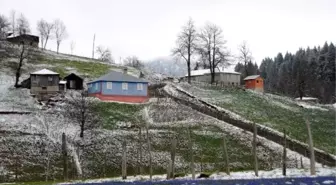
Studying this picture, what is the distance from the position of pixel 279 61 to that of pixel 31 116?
13604 cm

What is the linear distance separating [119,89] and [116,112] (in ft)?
35.2

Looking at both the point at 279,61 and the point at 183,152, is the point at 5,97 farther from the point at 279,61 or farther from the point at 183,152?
the point at 279,61

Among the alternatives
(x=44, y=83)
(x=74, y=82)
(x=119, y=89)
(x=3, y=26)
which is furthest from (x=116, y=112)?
(x=3, y=26)

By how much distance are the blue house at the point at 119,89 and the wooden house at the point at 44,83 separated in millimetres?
6325

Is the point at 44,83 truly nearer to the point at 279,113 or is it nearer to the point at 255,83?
the point at 279,113

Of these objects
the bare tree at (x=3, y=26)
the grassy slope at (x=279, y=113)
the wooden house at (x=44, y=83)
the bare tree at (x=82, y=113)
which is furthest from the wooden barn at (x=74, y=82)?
the bare tree at (x=3, y=26)

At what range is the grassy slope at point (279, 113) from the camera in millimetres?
63828

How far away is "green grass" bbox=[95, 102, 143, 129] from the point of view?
62.9 m

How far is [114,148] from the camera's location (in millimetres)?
53500

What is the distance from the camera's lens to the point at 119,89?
77.5 m

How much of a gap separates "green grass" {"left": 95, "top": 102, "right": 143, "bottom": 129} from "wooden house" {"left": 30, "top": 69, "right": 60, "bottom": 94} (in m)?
10.0

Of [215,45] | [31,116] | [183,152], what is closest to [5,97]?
[31,116]

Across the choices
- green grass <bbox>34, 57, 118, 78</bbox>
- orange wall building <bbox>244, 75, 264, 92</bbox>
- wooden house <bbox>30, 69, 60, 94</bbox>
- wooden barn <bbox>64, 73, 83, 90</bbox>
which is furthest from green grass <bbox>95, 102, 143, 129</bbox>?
orange wall building <bbox>244, 75, 264, 92</bbox>

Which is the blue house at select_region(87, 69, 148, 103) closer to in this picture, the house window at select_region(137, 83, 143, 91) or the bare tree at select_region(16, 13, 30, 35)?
the house window at select_region(137, 83, 143, 91)
